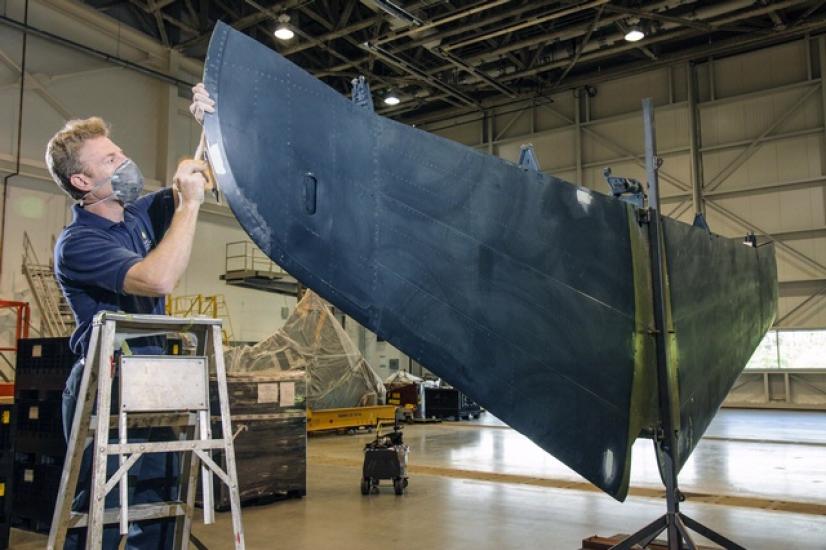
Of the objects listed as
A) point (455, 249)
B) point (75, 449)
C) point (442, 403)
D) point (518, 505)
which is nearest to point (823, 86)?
point (442, 403)

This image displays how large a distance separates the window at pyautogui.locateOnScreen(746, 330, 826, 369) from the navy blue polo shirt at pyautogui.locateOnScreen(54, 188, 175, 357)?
1797 cm

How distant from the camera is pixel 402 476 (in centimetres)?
703

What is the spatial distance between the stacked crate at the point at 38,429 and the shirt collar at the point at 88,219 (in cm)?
340

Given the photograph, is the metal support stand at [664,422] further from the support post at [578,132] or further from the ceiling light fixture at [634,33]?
the support post at [578,132]

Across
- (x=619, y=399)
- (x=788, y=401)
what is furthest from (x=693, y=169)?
(x=619, y=399)

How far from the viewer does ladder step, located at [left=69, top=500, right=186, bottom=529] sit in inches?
90.7

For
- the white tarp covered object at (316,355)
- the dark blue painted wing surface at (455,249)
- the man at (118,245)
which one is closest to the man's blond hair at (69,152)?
the man at (118,245)

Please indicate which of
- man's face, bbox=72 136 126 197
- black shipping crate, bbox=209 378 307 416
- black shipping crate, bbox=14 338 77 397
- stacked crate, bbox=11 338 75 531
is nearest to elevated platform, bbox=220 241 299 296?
black shipping crate, bbox=209 378 307 416

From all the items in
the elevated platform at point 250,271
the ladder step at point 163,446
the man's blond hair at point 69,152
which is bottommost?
the ladder step at point 163,446

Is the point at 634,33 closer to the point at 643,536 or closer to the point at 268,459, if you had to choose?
the point at 268,459

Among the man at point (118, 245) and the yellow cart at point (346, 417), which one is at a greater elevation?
the man at point (118, 245)

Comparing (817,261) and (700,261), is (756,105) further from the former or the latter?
(700,261)

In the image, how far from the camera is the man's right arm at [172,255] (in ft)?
6.82

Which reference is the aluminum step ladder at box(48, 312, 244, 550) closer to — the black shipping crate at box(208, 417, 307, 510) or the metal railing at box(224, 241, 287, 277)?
the black shipping crate at box(208, 417, 307, 510)
